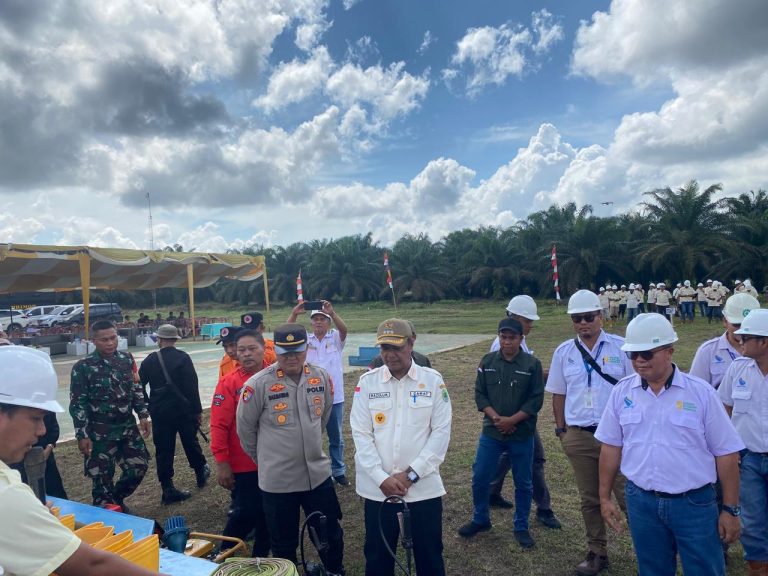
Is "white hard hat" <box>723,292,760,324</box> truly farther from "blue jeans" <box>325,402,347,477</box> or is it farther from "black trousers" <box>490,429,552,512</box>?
"blue jeans" <box>325,402,347,477</box>

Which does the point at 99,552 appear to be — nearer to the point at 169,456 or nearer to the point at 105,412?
the point at 105,412

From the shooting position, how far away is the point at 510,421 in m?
4.02

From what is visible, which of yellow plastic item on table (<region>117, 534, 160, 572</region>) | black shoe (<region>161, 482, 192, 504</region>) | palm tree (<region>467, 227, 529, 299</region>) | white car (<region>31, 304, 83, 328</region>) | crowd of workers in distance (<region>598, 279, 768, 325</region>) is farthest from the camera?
palm tree (<region>467, 227, 529, 299</region>)

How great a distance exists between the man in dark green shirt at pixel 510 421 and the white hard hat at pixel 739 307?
1.35m

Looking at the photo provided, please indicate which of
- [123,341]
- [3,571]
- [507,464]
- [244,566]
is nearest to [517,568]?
[507,464]

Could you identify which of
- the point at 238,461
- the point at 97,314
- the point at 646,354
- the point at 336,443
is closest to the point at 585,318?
the point at 646,354

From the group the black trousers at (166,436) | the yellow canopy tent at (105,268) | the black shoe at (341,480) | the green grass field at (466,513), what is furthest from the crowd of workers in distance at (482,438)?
the yellow canopy tent at (105,268)

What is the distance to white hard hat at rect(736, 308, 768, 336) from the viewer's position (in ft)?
10.0

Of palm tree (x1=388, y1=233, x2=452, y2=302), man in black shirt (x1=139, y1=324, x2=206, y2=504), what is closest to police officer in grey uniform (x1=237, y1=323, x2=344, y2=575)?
man in black shirt (x1=139, y1=324, x2=206, y2=504)

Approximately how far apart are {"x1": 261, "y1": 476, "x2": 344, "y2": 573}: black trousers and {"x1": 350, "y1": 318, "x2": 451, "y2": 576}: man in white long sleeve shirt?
0.43 meters

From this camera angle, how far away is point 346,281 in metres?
42.2

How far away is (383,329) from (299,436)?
0.88 metres

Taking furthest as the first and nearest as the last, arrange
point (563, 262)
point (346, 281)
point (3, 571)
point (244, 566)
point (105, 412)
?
point (346, 281) → point (563, 262) → point (105, 412) → point (244, 566) → point (3, 571)

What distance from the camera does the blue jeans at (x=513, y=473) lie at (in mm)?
4094
